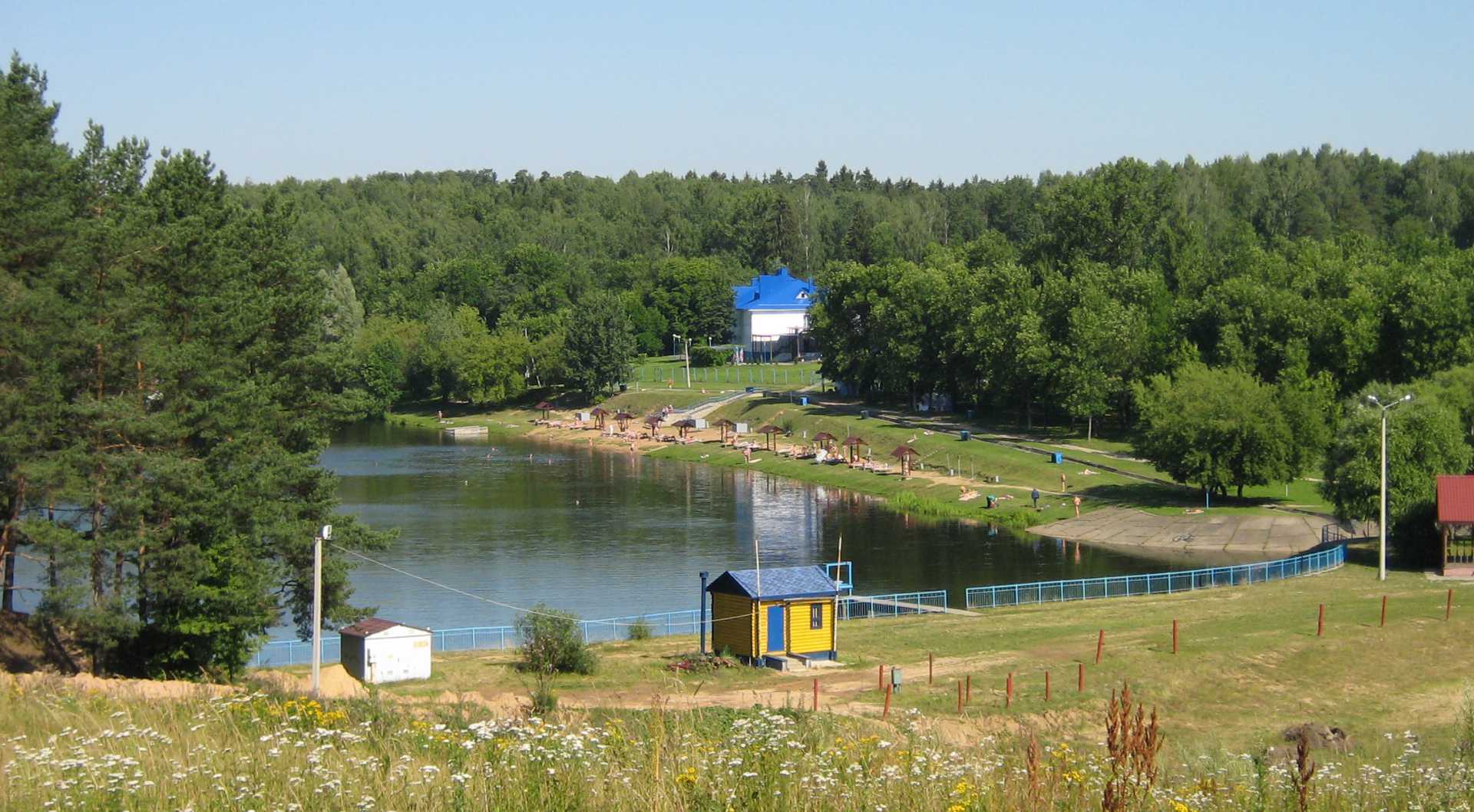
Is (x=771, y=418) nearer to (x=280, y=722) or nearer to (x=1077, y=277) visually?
(x=1077, y=277)

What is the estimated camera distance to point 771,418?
10238cm

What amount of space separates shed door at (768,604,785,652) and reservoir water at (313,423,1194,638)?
12541 mm

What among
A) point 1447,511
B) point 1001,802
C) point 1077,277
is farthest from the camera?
point 1077,277

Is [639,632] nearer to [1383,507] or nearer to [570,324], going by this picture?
Result: [1383,507]

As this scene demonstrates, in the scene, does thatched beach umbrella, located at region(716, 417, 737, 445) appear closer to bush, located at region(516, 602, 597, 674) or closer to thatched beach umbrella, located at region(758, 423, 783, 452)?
thatched beach umbrella, located at region(758, 423, 783, 452)

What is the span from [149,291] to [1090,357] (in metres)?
59.3

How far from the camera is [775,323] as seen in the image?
457ft

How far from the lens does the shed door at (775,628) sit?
32500 millimetres

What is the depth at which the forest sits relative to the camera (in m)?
30.3

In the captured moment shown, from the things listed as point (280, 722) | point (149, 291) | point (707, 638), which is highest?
point (149, 291)

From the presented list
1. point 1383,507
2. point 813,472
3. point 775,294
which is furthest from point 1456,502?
point 775,294

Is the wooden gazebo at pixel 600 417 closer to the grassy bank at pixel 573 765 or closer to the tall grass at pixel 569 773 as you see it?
the grassy bank at pixel 573 765

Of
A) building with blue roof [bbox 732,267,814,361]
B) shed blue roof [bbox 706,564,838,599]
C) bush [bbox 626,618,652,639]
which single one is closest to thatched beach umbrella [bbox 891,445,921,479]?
bush [bbox 626,618,652,639]

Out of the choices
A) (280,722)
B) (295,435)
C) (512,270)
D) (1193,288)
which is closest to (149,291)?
(295,435)
